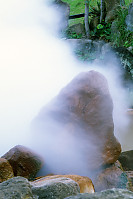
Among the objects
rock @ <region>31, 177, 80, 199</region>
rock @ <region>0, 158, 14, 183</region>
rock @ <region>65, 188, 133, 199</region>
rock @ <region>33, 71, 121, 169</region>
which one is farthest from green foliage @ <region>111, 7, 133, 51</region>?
rock @ <region>65, 188, 133, 199</region>

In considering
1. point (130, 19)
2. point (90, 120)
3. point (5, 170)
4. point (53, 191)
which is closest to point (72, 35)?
point (130, 19)

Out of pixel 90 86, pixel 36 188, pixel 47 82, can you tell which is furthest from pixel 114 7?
pixel 36 188

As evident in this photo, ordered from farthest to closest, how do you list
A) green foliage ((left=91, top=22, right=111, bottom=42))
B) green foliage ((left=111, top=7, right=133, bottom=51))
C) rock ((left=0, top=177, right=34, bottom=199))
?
green foliage ((left=91, top=22, right=111, bottom=42)) → green foliage ((left=111, top=7, right=133, bottom=51)) → rock ((left=0, top=177, right=34, bottom=199))

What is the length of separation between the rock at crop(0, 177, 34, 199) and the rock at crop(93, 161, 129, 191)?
135cm

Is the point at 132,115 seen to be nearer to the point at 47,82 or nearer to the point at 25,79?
the point at 47,82

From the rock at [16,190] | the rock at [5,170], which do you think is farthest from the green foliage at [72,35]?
the rock at [16,190]

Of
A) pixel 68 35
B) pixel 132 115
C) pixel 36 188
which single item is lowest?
pixel 132 115

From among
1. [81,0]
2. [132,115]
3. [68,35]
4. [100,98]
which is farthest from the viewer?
[81,0]

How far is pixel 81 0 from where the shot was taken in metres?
9.95

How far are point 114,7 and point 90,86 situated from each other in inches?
233

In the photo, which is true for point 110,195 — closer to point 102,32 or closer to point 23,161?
point 23,161

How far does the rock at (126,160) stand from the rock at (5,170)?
1.29 metres

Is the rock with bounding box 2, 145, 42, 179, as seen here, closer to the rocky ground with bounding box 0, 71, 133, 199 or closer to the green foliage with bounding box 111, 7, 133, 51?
the rocky ground with bounding box 0, 71, 133, 199

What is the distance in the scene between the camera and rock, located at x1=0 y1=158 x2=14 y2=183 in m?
2.11
